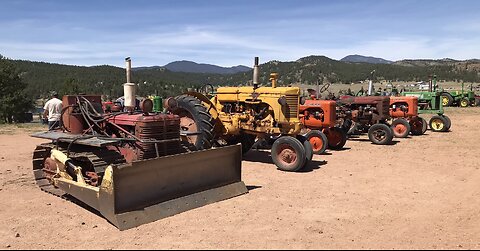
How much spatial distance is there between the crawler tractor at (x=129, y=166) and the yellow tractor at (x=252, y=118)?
1385 mm

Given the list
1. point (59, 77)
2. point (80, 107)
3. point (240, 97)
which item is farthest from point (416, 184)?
point (59, 77)

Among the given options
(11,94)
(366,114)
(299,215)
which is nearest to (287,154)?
(299,215)

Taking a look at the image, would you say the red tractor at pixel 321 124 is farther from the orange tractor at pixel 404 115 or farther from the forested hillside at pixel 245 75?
the forested hillside at pixel 245 75

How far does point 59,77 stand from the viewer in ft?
245

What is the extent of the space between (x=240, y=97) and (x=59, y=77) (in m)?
74.2

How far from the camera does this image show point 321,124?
10.7 metres

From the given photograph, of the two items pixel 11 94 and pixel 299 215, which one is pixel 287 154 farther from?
pixel 11 94

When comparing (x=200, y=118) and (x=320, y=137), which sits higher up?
(x=200, y=118)

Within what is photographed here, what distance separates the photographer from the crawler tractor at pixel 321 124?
1022 centimetres

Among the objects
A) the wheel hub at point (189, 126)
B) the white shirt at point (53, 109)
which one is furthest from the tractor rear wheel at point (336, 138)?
the white shirt at point (53, 109)

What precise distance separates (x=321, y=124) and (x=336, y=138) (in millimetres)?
662

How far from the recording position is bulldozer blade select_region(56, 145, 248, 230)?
473 centimetres

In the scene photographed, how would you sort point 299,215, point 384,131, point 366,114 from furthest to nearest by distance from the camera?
point 366,114 → point 384,131 → point 299,215

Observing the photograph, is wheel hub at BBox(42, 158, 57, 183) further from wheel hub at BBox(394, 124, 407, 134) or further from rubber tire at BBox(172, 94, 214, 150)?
wheel hub at BBox(394, 124, 407, 134)
